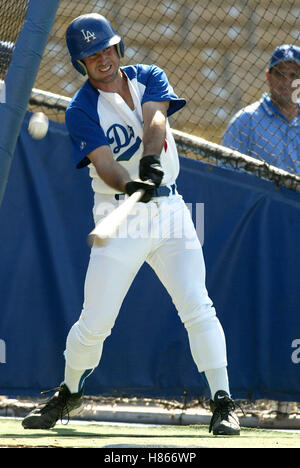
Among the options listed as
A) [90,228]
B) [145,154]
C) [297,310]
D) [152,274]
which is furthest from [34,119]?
[297,310]

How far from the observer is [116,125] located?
3.59 m

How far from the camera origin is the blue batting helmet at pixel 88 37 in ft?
11.4

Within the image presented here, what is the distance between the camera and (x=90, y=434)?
3.63m

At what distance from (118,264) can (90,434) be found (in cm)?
72

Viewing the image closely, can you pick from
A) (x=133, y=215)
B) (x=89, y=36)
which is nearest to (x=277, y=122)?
(x=133, y=215)

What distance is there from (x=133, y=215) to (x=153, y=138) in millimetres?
333

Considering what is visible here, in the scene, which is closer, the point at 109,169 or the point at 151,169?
the point at 151,169

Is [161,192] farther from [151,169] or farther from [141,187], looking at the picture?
[141,187]

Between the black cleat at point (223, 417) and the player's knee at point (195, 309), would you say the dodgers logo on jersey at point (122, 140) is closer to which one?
the player's knee at point (195, 309)

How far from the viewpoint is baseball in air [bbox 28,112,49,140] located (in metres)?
4.55

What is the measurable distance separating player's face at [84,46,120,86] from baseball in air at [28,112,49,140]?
1.01 meters

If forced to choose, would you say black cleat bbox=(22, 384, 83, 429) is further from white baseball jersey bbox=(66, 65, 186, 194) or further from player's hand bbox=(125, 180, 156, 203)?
player's hand bbox=(125, 180, 156, 203)

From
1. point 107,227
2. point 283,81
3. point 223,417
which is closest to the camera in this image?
point 107,227

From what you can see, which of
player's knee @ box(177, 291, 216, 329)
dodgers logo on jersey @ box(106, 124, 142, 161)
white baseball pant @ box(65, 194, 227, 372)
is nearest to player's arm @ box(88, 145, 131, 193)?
dodgers logo on jersey @ box(106, 124, 142, 161)
